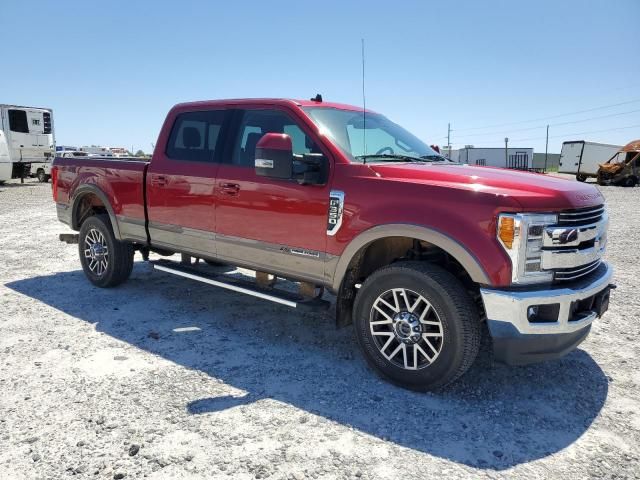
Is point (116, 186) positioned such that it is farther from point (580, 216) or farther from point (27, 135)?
point (27, 135)

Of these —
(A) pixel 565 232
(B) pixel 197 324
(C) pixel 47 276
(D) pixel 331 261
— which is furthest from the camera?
(C) pixel 47 276

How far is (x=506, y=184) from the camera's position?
310 centimetres

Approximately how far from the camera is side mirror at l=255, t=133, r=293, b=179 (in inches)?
139

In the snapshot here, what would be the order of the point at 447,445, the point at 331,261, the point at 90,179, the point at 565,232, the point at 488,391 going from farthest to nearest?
the point at 90,179 → the point at 331,261 → the point at 488,391 → the point at 565,232 → the point at 447,445

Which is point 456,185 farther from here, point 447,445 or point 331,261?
point 447,445

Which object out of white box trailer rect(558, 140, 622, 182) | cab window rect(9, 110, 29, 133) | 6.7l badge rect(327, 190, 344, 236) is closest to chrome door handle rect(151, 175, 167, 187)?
6.7l badge rect(327, 190, 344, 236)

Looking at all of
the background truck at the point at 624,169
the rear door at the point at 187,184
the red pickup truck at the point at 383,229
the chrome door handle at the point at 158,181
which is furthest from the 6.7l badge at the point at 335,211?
→ the background truck at the point at 624,169

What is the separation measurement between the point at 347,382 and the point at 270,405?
0.64 meters

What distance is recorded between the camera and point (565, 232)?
9.81ft

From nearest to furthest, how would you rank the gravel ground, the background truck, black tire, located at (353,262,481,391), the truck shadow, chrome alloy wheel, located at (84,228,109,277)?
the gravel ground, the truck shadow, black tire, located at (353,262,481,391), chrome alloy wheel, located at (84,228,109,277), the background truck

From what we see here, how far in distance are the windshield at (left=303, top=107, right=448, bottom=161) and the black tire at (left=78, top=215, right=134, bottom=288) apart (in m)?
2.99

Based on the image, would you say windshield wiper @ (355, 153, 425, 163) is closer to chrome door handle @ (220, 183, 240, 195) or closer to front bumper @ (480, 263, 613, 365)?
chrome door handle @ (220, 183, 240, 195)

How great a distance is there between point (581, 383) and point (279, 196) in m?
2.69

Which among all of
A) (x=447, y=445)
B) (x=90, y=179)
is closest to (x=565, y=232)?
(x=447, y=445)
